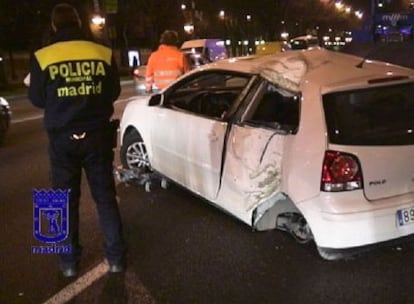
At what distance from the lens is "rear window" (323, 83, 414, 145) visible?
4.25 meters

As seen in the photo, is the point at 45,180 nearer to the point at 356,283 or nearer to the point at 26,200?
the point at 26,200

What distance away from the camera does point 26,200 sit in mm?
6758

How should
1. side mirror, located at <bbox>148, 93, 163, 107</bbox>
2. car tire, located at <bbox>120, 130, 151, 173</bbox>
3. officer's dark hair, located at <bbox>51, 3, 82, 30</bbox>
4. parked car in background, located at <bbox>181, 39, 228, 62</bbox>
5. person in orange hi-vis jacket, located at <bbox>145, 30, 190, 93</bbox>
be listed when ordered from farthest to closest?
parked car in background, located at <bbox>181, 39, 228, 62</bbox>
person in orange hi-vis jacket, located at <bbox>145, 30, 190, 93</bbox>
car tire, located at <bbox>120, 130, 151, 173</bbox>
side mirror, located at <bbox>148, 93, 163, 107</bbox>
officer's dark hair, located at <bbox>51, 3, 82, 30</bbox>

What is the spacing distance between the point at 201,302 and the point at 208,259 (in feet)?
2.51

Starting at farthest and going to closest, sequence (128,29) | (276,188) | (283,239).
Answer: (128,29), (283,239), (276,188)

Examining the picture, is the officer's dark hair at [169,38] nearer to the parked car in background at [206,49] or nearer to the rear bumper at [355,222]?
the rear bumper at [355,222]

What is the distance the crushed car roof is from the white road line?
6.57 ft

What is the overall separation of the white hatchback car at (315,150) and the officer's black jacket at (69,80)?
131 centimetres

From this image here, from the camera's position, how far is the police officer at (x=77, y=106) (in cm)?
414

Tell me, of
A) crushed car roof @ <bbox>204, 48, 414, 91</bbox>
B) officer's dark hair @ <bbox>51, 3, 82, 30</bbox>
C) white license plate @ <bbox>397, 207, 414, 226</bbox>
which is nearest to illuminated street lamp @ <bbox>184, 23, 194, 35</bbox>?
crushed car roof @ <bbox>204, 48, 414, 91</bbox>

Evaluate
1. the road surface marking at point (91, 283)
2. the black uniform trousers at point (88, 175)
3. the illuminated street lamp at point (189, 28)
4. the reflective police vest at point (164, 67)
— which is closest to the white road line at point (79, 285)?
the road surface marking at point (91, 283)

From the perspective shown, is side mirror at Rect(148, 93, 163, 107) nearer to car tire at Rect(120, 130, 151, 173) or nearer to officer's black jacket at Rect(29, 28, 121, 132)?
car tire at Rect(120, 130, 151, 173)

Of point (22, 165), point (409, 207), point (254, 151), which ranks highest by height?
point (254, 151)

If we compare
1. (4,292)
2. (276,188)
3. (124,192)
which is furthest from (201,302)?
(124,192)
